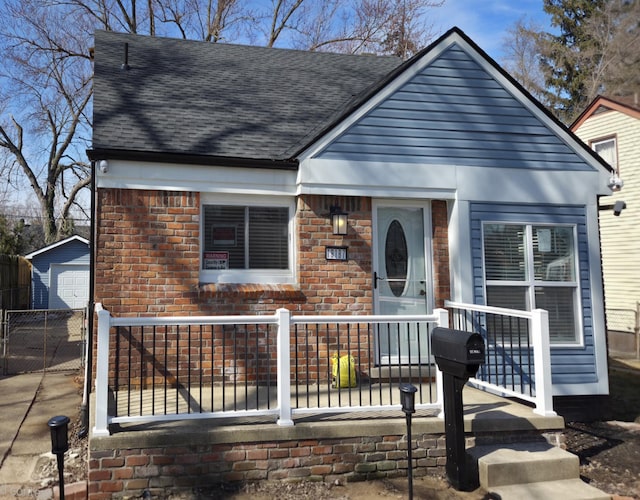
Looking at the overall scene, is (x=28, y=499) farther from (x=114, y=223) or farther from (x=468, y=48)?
(x=468, y=48)

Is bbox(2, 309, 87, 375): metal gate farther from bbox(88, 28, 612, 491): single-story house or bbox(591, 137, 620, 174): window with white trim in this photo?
bbox(591, 137, 620, 174): window with white trim

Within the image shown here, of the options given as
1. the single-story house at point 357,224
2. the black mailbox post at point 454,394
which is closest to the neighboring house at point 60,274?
the single-story house at point 357,224

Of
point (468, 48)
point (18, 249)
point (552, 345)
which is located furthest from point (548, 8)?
point (18, 249)

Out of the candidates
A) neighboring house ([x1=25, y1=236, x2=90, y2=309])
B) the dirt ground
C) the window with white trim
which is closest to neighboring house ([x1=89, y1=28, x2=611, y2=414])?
the dirt ground

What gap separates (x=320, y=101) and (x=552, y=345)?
489cm

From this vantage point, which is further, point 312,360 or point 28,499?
point 312,360

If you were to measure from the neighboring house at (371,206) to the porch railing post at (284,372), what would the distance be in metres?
1.57

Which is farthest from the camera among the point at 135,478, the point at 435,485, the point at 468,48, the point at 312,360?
the point at 468,48

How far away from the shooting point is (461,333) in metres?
4.09

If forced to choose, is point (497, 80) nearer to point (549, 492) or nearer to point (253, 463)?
point (549, 492)

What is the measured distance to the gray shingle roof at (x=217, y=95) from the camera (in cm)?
614

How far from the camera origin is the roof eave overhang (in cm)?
556

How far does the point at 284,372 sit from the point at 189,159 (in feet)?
9.28

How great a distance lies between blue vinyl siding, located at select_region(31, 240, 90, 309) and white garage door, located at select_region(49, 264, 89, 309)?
0.73 ft
